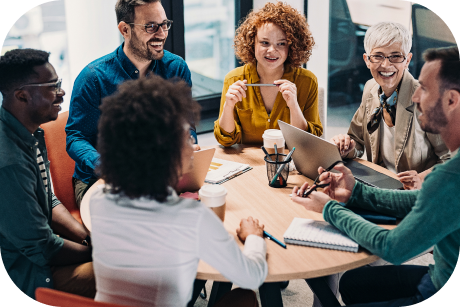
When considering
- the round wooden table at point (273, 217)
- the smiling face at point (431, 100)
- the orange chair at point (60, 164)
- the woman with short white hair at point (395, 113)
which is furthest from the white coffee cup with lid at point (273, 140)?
the orange chair at point (60, 164)

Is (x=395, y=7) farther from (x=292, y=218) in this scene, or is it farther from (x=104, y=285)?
(x=104, y=285)

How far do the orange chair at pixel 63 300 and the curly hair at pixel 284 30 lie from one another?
1821 millimetres

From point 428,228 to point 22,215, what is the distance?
4.13ft

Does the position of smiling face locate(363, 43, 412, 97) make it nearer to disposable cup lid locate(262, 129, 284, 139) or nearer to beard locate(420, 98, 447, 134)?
disposable cup lid locate(262, 129, 284, 139)

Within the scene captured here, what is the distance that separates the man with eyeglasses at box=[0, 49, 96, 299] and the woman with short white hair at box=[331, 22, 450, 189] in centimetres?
128

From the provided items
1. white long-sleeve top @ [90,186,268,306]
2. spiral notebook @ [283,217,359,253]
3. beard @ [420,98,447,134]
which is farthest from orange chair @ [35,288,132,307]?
beard @ [420,98,447,134]

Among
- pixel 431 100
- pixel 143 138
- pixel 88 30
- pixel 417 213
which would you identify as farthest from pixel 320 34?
pixel 143 138

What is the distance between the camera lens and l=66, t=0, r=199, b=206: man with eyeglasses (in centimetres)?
236

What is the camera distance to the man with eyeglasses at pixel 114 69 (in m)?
2.36

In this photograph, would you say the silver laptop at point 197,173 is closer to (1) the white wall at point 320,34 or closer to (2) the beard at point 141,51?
(2) the beard at point 141,51

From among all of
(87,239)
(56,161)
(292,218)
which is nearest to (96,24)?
(56,161)

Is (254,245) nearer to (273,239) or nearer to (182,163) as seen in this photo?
(273,239)

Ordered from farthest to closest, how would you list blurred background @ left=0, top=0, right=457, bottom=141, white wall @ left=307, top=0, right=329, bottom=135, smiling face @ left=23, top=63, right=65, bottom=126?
white wall @ left=307, top=0, right=329, bottom=135 → blurred background @ left=0, top=0, right=457, bottom=141 → smiling face @ left=23, top=63, right=65, bottom=126

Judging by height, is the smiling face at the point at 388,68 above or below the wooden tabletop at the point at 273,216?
above
